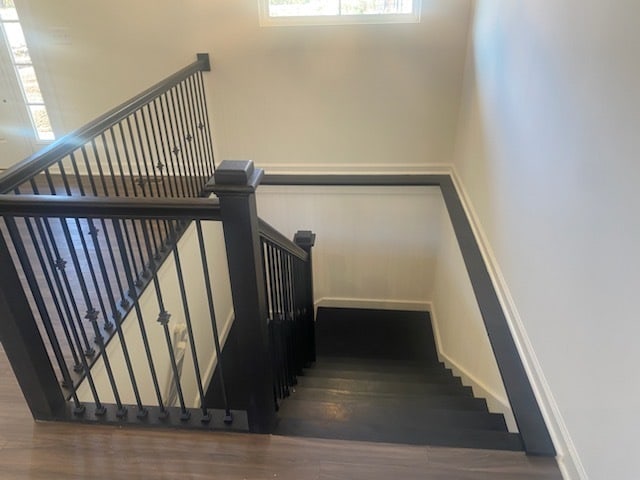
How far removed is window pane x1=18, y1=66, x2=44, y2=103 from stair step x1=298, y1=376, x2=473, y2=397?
11.0 ft

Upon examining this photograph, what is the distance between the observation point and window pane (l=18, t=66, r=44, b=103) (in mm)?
3912

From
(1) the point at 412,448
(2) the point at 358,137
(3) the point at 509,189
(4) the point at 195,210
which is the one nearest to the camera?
(4) the point at 195,210

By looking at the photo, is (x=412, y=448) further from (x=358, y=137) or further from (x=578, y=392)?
(x=358, y=137)

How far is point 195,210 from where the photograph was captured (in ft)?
4.48

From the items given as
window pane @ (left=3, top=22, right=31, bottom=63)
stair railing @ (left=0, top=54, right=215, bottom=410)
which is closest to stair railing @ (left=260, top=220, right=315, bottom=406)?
stair railing @ (left=0, top=54, right=215, bottom=410)

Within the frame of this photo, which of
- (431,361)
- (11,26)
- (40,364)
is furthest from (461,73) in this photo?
(11,26)

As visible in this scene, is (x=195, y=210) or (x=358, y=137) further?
(x=358, y=137)

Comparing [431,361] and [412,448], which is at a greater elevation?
[412,448]

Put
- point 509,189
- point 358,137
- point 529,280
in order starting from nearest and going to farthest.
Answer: point 529,280
point 509,189
point 358,137

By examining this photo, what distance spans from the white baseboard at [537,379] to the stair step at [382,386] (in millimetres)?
796

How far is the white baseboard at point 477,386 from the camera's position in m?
2.09

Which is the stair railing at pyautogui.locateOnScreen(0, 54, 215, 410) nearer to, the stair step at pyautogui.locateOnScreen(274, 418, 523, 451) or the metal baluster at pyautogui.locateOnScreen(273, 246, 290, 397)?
the metal baluster at pyautogui.locateOnScreen(273, 246, 290, 397)

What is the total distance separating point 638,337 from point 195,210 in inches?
50.4

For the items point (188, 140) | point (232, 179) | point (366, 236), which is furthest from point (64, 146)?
point (366, 236)
